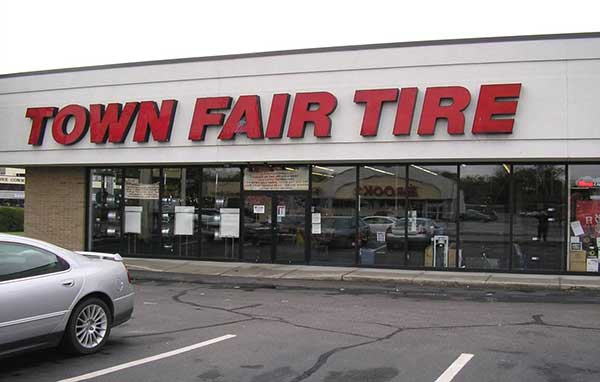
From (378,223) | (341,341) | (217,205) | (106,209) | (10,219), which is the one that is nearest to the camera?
(341,341)

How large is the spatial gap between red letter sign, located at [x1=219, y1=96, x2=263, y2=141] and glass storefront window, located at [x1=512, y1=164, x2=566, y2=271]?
679 centimetres

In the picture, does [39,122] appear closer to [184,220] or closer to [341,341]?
[184,220]

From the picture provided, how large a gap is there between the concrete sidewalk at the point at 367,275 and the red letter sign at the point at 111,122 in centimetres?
376

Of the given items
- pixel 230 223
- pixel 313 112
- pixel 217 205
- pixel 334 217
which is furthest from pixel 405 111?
pixel 217 205

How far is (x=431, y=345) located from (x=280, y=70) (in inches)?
402

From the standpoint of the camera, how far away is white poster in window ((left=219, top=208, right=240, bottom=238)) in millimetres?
17625

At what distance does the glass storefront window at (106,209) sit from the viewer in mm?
19109

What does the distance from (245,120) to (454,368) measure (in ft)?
36.2

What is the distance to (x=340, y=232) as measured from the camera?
54.6 ft

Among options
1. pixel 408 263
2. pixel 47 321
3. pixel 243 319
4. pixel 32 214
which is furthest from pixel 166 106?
pixel 47 321

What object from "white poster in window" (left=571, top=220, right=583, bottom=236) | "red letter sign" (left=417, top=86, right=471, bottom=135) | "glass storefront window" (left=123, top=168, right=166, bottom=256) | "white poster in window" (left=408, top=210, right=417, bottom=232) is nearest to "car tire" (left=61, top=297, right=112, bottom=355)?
"red letter sign" (left=417, top=86, right=471, bottom=135)

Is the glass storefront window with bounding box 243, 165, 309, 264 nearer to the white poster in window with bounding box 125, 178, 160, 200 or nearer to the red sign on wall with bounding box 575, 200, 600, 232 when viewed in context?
the white poster in window with bounding box 125, 178, 160, 200

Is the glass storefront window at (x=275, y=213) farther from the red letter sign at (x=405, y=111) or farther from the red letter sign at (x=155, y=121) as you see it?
the red letter sign at (x=405, y=111)

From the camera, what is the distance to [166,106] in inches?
666
